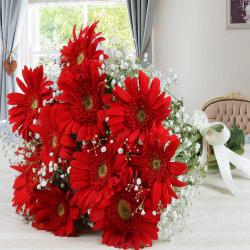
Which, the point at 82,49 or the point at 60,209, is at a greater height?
the point at 82,49

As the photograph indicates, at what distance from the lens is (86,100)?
2.56 feet

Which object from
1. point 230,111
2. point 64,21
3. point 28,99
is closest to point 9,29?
point 64,21

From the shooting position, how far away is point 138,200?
746mm

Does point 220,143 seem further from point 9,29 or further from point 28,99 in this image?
point 9,29

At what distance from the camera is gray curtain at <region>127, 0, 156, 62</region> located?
527 centimetres

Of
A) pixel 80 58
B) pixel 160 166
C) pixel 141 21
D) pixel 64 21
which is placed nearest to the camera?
pixel 160 166

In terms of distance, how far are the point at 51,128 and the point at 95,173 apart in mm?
114

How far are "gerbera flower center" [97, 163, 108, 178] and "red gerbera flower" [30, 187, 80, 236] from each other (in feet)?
0.25

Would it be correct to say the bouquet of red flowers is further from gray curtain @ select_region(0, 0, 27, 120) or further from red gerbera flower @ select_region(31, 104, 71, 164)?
gray curtain @ select_region(0, 0, 27, 120)

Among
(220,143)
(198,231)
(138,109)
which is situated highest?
(138,109)

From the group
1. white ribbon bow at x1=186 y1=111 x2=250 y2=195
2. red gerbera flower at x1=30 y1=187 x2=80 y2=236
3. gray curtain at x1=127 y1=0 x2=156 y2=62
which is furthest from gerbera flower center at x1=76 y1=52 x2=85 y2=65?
gray curtain at x1=127 y1=0 x2=156 y2=62

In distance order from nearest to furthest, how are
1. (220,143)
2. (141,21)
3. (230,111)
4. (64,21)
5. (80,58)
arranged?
(80,58), (220,143), (230,111), (141,21), (64,21)

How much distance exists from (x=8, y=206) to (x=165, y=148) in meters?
0.47

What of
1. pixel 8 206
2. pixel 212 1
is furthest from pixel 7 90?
pixel 8 206
